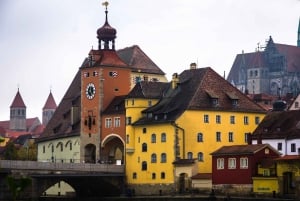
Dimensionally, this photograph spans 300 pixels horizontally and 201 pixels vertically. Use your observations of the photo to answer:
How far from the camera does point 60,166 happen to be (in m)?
107

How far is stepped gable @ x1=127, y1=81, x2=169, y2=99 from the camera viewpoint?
377 feet

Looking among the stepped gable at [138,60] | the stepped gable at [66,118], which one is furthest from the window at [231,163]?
the stepped gable at [138,60]

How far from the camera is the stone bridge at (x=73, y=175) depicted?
102438 mm

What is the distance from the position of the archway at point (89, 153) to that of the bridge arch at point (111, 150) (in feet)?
7.79

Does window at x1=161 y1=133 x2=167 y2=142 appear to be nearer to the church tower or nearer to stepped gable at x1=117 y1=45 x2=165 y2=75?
the church tower

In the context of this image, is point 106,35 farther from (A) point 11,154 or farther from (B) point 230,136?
(A) point 11,154

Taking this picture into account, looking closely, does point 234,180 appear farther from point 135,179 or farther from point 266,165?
point 135,179

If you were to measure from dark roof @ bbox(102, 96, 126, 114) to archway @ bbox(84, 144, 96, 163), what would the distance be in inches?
214

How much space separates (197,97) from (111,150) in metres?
15.8

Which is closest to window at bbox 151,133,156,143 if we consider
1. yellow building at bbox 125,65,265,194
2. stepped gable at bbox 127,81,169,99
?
yellow building at bbox 125,65,265,194

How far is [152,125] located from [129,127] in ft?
14.0

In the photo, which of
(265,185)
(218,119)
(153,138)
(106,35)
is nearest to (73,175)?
(153,138)

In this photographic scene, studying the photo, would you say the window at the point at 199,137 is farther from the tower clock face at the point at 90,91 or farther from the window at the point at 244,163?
the tower clock face at the point at 90,91

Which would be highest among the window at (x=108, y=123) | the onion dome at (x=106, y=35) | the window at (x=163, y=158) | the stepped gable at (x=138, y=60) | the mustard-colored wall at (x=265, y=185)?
the onion dome at (x=106, y=35)
